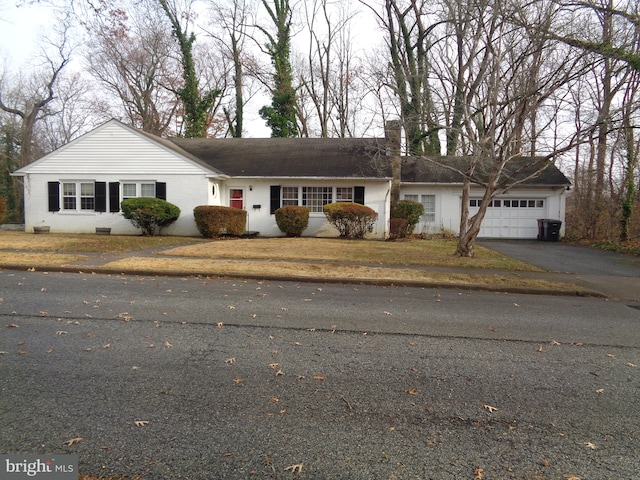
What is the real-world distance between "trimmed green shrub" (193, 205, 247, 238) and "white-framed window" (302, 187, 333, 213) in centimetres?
334

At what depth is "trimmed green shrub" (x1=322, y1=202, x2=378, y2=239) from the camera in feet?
60.6

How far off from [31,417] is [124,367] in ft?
3.53

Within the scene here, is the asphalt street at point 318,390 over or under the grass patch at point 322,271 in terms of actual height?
under

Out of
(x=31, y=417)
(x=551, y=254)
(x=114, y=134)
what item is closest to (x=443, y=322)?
(x=31, y=417)

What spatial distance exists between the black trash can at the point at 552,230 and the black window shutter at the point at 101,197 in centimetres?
2195

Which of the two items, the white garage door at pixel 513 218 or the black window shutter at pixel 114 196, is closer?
the black window shutter at pixel 114 196

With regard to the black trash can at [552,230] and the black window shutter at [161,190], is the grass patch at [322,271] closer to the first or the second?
the black window shutter at [161,190]

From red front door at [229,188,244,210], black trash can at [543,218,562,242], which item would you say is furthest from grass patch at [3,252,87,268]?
black trash can at [543,218,562,242]

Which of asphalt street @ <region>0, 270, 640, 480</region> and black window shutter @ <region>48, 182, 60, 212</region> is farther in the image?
black window shutter @ <region>48, 182, 60, 212</region>

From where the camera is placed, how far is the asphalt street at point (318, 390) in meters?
2.83

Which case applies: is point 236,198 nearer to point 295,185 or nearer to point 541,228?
point 295,185

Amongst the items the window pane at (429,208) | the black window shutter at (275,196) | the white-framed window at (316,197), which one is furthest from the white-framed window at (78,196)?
the window pane at (429,208)

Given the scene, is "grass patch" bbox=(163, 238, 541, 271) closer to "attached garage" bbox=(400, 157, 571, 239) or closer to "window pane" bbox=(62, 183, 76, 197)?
"attached garage" bbox=(400, 157, 571, 239)

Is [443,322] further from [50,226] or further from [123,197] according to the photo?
[50,226]
